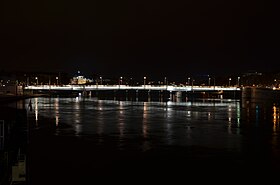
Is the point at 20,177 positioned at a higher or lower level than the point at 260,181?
higher

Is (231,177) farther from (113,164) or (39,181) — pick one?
(39,181)

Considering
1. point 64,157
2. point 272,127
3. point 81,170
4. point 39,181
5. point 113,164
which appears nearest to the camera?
point 39,181

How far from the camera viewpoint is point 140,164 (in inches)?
694

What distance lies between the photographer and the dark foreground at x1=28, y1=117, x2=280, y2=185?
594 inches

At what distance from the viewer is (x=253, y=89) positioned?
328 ft

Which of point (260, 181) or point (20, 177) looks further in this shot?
point (260, 181)

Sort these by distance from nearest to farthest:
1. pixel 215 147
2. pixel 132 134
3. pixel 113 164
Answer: pixel 113 164, pixel 215 147, pixel 132 134

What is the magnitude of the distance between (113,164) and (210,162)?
3850 mm

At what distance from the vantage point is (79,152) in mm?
20422

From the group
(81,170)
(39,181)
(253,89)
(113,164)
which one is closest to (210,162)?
(113,164)

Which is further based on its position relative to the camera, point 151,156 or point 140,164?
point 151,156

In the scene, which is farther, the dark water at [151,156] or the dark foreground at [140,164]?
the dark water at [151,156]

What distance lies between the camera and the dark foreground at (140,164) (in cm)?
1509

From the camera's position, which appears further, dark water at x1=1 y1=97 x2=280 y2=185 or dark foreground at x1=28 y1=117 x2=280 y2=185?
dark water at x1=1 y1=97 x2=280 y2=185
